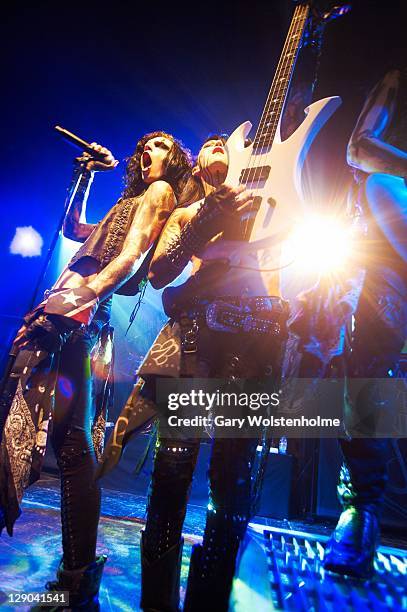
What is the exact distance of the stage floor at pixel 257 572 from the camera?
1.30 m

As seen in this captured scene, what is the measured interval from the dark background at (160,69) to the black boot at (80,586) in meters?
3.47

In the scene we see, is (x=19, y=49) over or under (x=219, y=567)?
over

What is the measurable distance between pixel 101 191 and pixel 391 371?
7.57 metres

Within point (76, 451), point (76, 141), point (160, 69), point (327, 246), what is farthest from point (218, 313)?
point (160, 69)

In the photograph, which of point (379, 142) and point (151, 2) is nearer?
point (379, 142)

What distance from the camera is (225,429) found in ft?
4.66

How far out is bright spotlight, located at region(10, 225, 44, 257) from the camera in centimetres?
896

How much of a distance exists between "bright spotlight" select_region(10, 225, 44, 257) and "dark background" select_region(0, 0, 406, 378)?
1.99 m

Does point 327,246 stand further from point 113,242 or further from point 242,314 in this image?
point 113,242

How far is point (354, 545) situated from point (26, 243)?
33.7 feet

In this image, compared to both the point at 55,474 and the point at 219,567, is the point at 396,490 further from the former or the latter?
the point at 55,474

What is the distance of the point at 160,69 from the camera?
5176mm

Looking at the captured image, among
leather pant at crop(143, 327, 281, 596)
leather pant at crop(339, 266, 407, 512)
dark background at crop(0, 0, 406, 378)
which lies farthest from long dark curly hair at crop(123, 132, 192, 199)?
dark background at crop(0, 0, 406, 378)

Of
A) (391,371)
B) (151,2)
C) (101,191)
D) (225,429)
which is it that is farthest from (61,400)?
(101,191)
